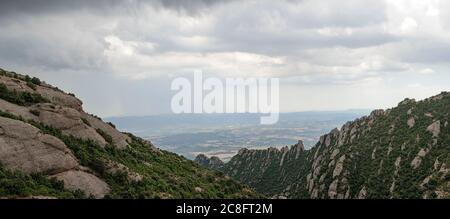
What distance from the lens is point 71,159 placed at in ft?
133

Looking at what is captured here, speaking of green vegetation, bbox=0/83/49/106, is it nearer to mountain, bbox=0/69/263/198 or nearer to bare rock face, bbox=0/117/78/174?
mountain, bbox=0/69/263/198

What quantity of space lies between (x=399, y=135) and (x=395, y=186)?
2151cm

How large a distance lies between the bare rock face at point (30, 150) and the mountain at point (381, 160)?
6450 centimetres

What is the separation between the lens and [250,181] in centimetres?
16100

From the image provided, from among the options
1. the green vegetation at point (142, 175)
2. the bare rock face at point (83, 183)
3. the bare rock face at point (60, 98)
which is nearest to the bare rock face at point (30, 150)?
the bare rock face at point (83, 183)

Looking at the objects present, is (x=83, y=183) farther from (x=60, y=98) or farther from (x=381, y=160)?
(x=381, y=160)

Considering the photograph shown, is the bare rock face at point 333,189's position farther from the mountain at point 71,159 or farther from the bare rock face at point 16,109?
the bare rock face at point 16,109

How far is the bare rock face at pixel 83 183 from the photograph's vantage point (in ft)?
124

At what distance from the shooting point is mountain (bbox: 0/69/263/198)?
36469 millimetres

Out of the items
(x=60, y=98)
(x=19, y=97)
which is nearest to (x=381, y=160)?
(x=60, y=98)
